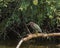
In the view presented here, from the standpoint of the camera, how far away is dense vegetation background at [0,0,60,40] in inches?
600

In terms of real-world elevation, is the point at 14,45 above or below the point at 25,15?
below

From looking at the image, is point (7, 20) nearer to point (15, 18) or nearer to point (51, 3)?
point (15, 18)

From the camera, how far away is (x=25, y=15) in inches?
643

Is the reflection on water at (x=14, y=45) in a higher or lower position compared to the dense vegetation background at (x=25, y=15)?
lower

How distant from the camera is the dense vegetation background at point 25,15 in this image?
50.0ft

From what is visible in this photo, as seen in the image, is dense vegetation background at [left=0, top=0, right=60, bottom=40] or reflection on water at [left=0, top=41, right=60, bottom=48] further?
reflection on water at [left=0, top=41, right=60, bottom=48]

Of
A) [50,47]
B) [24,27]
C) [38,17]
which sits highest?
[38,17]

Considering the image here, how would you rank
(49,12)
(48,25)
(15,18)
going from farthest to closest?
(48,25) → (15,18) → (49,12)

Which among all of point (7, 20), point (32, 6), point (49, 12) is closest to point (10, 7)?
point (7, 20)

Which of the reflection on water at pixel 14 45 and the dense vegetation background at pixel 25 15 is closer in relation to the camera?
the dense vegetation background at pixel 25 15

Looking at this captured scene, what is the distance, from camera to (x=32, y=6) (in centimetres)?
1567

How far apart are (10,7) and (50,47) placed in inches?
150

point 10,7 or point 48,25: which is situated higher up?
point 10,7

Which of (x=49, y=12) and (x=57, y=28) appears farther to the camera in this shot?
(x=57, y=28)
